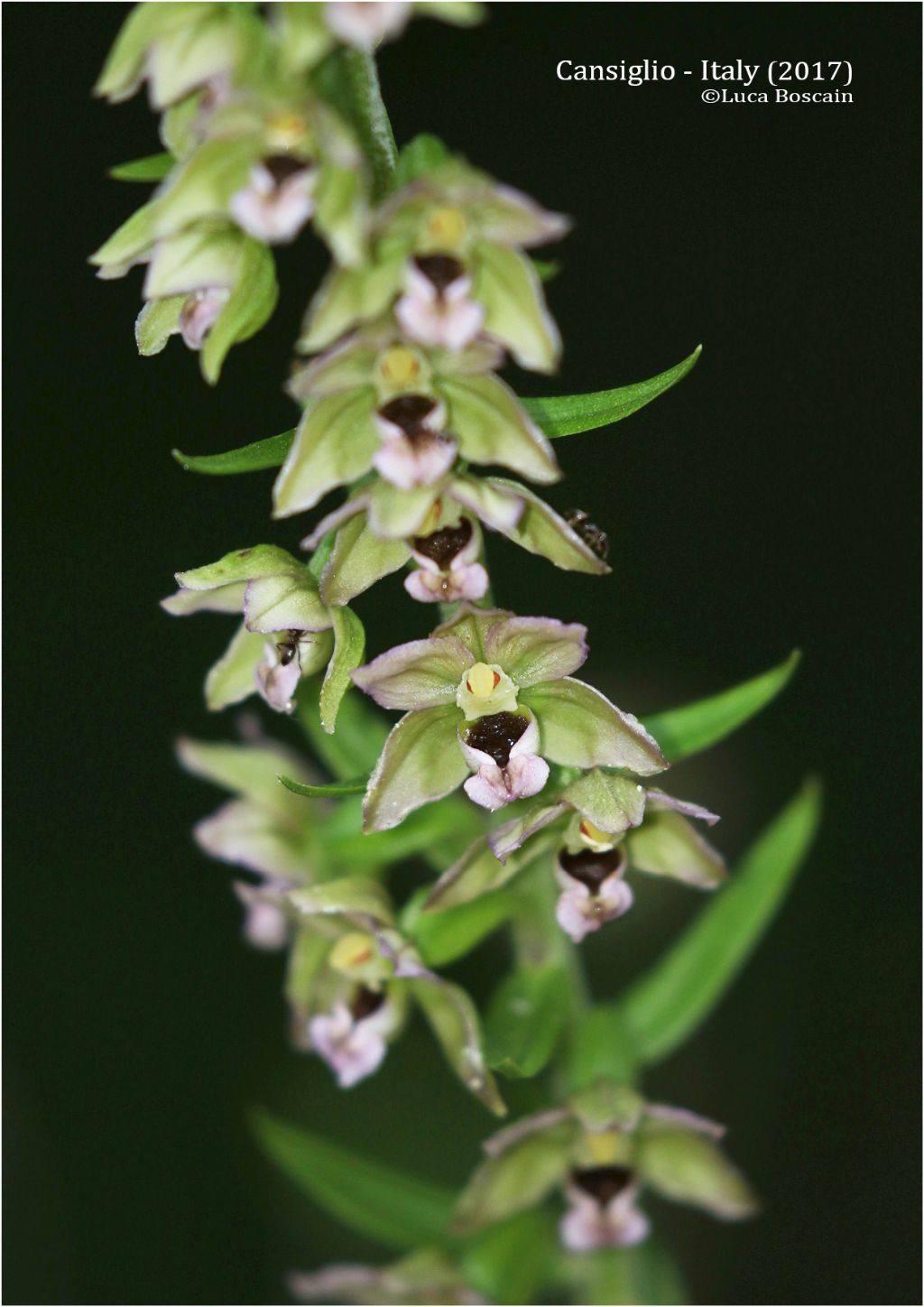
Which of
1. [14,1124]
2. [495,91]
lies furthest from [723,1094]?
[495,91]

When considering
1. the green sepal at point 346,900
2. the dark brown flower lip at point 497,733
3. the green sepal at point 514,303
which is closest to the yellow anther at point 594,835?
the dark brown flower lip at point 497,733

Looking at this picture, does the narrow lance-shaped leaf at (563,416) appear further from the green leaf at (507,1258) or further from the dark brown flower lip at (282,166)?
the green leaf at (507,1258)

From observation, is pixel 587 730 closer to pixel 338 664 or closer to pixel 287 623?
pixel 338 664

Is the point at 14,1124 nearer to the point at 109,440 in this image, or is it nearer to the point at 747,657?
the point at 109,440

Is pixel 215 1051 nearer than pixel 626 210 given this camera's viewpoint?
Yes

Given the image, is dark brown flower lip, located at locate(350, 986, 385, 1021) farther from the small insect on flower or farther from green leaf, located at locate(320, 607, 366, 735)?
the small insect on flower

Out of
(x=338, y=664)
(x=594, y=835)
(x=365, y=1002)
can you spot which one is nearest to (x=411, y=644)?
(x=338, y=664)

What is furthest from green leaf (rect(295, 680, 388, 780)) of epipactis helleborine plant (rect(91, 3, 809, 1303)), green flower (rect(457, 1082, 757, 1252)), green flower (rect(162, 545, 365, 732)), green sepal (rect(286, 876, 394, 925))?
green flower (rect(457, 1082, 757, 1252))
